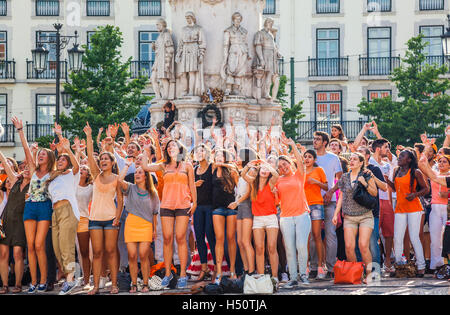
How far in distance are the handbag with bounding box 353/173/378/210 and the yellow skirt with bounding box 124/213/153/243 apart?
9.76 feet

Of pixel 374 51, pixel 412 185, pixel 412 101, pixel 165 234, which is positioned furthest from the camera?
pixel 374 51

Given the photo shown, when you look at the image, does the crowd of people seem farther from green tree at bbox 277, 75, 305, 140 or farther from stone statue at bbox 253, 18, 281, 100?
green tree at bbox 277, 75, 305, 140

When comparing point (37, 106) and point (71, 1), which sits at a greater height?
point (71, 1)

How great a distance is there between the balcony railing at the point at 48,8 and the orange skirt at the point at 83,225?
3635 cm

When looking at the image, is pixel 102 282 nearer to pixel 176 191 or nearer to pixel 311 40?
pixel 176 191

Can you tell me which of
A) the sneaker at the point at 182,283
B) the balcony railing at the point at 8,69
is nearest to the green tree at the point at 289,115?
the balcony railing at the point at 8,69

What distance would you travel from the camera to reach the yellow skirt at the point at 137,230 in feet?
44.7

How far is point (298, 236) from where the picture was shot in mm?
13922

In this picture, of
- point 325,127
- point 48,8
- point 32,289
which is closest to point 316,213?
point 32,289

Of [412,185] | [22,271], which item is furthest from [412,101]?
[22,271]

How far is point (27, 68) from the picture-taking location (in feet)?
162
